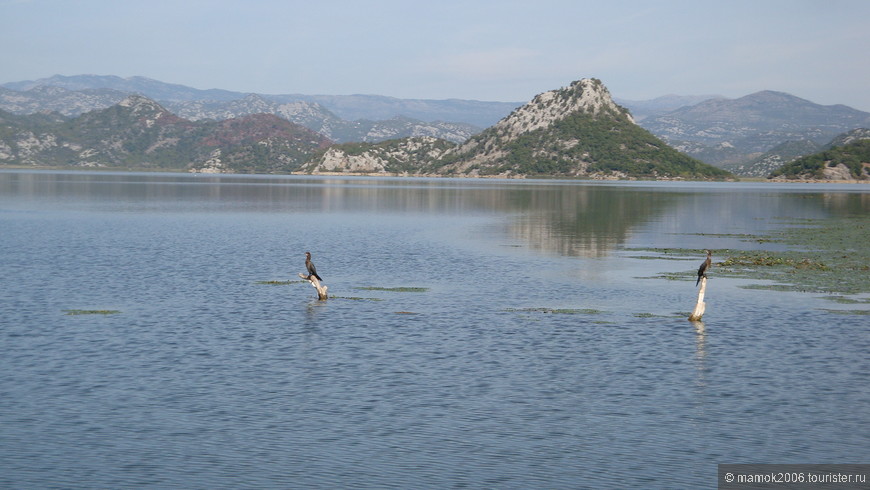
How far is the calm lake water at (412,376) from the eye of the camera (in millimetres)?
22656

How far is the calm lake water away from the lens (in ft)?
74.3

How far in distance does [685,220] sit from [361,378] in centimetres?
10041

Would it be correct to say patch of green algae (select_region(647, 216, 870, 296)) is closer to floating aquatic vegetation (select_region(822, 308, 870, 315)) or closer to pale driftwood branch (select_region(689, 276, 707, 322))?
floating aquatic vegetation (select_region(822, 308, 870, 315))

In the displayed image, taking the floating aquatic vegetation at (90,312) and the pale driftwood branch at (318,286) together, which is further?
the pale driftwood branch at (318,286)

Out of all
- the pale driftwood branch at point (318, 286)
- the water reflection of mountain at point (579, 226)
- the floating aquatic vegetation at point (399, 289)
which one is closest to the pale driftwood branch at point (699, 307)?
the floating aquatic vegetation at point (399, 289)

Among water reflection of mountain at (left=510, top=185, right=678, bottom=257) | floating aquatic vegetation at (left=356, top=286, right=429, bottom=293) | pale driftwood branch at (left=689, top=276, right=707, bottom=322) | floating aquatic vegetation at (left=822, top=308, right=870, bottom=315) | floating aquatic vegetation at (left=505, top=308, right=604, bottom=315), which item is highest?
water reflection of mountain at (left=510, top=185, right=678, bottom=257)

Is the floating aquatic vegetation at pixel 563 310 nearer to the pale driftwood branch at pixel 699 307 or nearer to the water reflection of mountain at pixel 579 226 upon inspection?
the pale driftwood branch at pixel 699 307

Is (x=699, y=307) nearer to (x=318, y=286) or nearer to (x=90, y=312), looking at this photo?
(x=318, y=286)

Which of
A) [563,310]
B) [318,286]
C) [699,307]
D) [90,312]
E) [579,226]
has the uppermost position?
[579,226]

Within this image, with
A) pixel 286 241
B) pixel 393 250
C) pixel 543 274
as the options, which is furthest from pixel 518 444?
pixel 286 241

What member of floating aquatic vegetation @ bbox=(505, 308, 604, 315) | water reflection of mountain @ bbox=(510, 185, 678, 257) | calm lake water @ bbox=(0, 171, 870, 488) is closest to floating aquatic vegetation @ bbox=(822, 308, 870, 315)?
calm lake water @ bbox=(0, 171, 870, 488)

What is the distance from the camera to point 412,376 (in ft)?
103

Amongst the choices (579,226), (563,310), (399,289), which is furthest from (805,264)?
(579,226)

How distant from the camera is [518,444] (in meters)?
24.2
